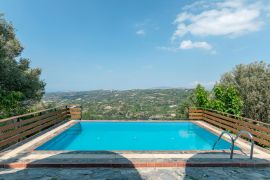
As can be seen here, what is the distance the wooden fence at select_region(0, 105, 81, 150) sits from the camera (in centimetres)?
600

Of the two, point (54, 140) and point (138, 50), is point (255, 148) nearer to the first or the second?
point (54, 140)

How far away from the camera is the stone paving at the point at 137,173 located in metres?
3.98

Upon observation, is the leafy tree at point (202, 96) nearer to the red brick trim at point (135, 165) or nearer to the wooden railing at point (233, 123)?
the wooden railing at point (233, 123)

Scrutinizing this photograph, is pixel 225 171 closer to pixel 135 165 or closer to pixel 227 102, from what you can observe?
pixel 135 165

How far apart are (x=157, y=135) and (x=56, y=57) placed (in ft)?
89.6

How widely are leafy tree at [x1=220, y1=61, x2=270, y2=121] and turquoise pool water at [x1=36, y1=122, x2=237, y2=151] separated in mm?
8350

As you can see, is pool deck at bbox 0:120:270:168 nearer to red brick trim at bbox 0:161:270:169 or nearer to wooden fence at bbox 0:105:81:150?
red brick trim at bbox 0:161:270:169

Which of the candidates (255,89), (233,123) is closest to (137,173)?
(233,123)

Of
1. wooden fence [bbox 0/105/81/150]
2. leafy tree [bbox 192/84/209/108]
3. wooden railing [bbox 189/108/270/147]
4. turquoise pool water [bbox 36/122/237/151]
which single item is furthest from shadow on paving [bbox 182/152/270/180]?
leafy tree [bbox 192/84/209/108]

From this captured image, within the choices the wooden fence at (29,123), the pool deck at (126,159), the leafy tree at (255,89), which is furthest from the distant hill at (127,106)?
the pool deck at (126,159)

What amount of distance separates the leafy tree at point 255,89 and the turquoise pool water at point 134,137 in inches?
329

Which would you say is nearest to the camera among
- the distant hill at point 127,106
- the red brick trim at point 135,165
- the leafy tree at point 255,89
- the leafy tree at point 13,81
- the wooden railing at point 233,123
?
the red brick trim at point 135,165

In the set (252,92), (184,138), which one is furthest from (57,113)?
(252,92)

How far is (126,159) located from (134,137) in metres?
5.03
